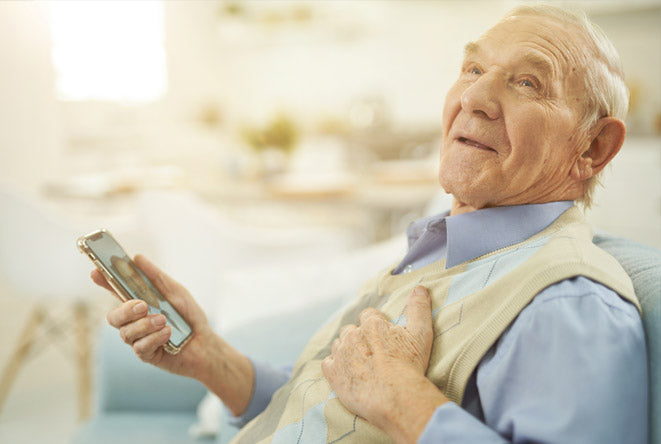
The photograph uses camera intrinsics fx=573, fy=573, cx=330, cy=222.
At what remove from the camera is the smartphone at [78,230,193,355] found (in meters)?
0.81

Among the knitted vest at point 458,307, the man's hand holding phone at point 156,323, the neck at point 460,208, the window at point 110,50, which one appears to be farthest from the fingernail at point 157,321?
the window at point 110,50

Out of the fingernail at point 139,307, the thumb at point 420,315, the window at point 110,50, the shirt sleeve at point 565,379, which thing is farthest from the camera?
the window at point 110,50

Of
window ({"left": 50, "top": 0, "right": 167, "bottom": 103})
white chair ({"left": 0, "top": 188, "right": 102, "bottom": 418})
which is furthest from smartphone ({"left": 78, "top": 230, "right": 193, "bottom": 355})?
window ({"left": 50, "top": 0, "right": 167, "bottom": 103})

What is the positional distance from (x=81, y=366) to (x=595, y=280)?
205cm

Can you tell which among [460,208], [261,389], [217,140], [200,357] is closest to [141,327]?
[200,357]

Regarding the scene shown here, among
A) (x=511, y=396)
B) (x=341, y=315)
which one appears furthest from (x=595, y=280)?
(x=341, y=315)

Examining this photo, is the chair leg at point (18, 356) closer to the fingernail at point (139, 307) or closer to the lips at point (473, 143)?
the fingernail at point (139, 307)

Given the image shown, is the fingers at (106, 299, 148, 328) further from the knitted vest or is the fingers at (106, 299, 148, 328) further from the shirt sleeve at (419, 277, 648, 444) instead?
the shirt sleeve at (419, 277, 648, 444)

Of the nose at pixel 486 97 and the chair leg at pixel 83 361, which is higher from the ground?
the nose at pixel 486 97

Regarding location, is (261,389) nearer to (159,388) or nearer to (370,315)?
(370,315)

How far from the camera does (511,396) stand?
583 mm

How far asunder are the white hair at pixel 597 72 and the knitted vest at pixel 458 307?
141 millimetres

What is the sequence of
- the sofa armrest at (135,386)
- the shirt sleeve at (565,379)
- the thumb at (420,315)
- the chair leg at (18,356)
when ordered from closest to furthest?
the shirt sleeve at (565,379), the thumb at (420,315), the sofa armrest at (135,386), the chair leg at (18,356)

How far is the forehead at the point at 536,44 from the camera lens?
2.45 ft
